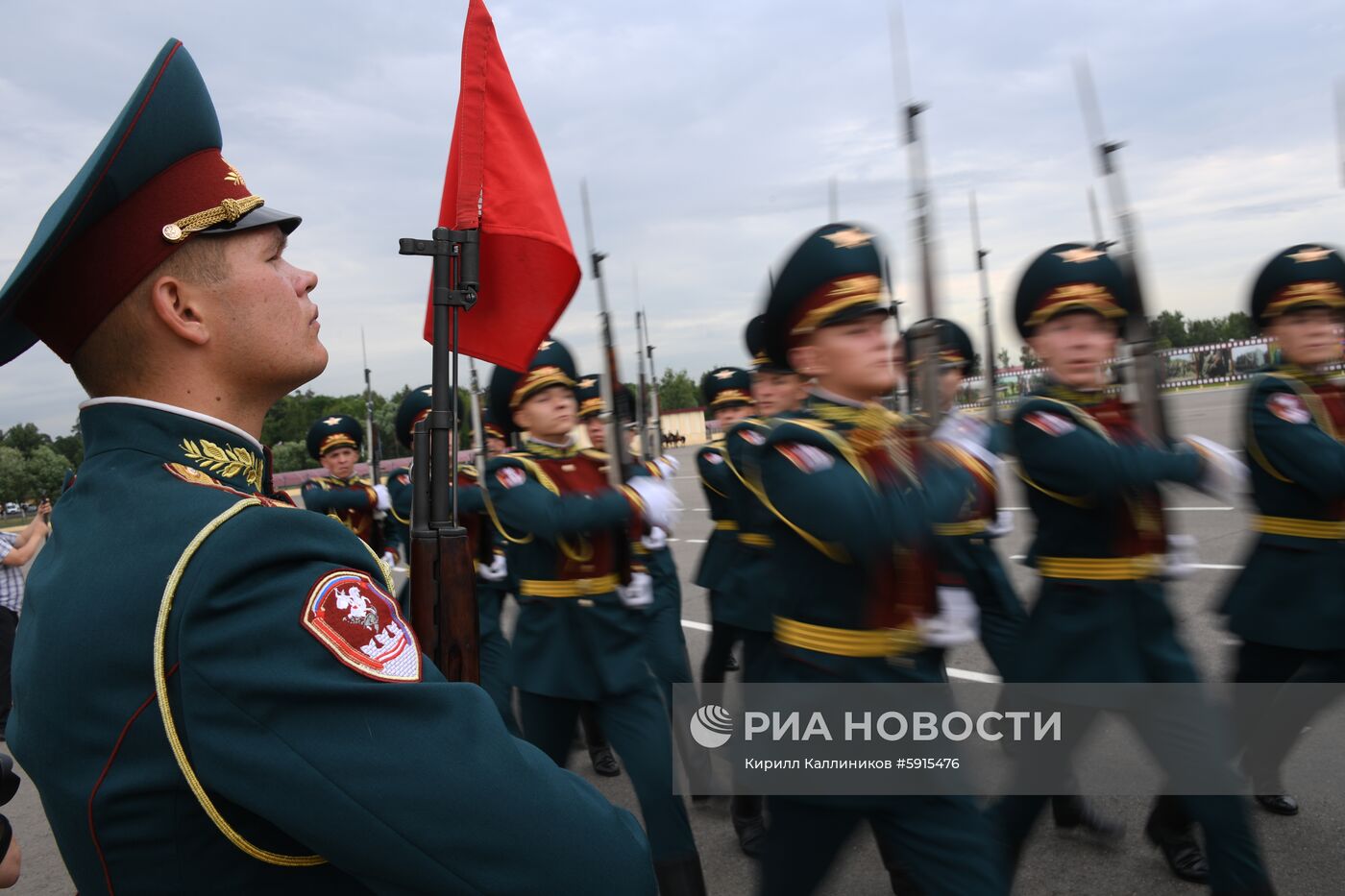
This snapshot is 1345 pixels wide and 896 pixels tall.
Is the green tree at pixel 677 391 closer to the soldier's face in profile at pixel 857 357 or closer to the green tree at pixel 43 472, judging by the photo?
the green tree at pixel 43 472

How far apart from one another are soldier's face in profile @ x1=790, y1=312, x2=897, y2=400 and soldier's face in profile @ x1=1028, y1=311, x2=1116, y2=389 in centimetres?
110

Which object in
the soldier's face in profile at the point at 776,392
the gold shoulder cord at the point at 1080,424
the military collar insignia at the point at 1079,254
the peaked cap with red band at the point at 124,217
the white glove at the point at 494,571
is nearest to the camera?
the peaked cap with red band at the point at 124,217

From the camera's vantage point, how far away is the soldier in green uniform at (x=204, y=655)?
85 centimetres

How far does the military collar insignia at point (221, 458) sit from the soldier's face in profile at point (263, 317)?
0.29ft

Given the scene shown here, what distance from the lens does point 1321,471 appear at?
345cm

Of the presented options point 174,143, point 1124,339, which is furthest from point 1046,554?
point 174,143

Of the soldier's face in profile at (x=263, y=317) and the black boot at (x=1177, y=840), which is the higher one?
the soldier's face in profile at (x=263, y=317)

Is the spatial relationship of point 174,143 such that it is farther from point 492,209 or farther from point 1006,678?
point 1006,678

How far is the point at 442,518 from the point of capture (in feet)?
5.98

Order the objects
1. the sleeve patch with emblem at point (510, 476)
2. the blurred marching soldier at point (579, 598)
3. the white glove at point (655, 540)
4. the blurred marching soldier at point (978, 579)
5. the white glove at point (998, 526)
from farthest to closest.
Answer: the white glove at point (655, 540), the white glove at point (998, 526), the sleeve patch with emblem at point (510, 476), the blurred marching soldier at point (579, 598), the blurred marching soldier at point (978, 579)

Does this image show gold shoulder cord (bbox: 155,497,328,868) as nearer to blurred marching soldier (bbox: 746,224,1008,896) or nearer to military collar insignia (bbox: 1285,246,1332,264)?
blurred marching soldier (bbox: 746,224,1008,896)

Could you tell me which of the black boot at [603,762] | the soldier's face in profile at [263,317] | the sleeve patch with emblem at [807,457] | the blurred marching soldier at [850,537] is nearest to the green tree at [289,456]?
the black boot at [603,762]

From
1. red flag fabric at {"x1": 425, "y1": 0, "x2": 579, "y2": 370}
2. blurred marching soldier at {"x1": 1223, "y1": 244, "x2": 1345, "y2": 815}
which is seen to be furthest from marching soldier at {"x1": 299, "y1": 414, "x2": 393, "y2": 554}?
blurred marching soldier at {"x1": 1223, "y1": 244, "x2": 1345, "y2": 815}

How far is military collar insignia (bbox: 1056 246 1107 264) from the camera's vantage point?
11.3 feet
